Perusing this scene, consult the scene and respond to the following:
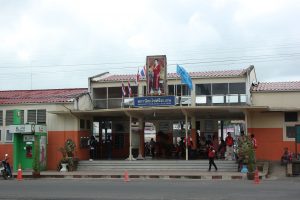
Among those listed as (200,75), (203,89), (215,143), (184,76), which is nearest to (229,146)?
(215,143)

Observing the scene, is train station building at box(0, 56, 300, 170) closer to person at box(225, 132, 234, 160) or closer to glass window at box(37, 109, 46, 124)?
glass window at box(37, 109, 46, 124)

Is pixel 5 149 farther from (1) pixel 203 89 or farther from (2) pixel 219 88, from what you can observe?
(2) pixel 219 88

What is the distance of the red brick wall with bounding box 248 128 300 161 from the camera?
31.5 meters

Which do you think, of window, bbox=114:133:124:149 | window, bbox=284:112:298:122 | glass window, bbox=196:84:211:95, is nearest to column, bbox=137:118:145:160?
window, bbox=114:133:124:149

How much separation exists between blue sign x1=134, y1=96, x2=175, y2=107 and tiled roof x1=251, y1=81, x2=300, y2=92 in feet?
17.8

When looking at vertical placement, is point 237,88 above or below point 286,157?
above

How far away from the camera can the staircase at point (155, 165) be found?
29672mm

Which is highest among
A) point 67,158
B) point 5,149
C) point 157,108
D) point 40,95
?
point 40,95

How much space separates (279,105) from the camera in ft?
104

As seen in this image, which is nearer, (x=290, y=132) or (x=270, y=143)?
(x=290, y=132)

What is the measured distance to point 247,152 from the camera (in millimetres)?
26391

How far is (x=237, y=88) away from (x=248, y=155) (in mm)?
8494

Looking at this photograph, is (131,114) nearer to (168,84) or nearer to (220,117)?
(168,84)

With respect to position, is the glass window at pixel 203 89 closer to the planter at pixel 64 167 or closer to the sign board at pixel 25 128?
the planter at pixel 64 167
